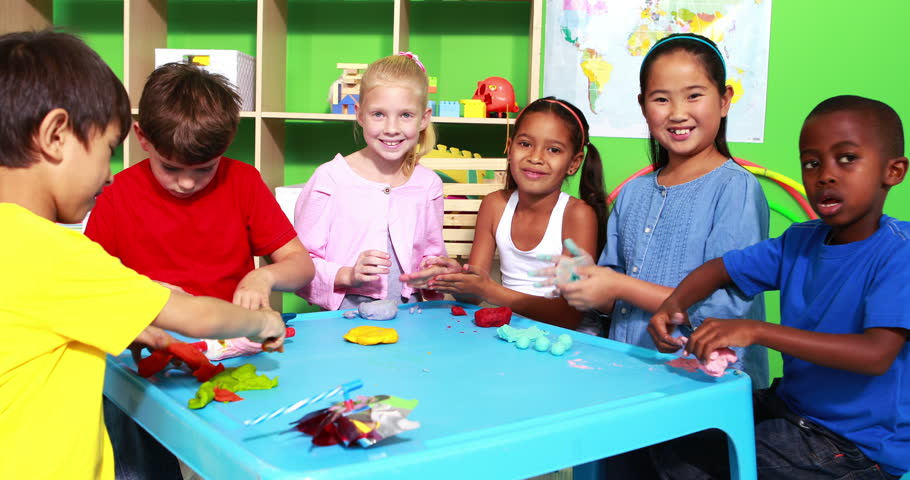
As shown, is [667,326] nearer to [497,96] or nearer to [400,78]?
[400,78]

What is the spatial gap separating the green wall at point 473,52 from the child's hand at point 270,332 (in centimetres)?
181

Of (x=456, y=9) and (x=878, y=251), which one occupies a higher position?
(x=456, y=9)

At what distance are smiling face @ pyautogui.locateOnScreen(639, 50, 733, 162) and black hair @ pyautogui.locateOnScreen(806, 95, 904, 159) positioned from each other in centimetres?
30

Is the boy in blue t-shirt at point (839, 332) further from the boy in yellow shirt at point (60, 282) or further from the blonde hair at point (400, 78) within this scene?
the blonde hair at point (400, 78)

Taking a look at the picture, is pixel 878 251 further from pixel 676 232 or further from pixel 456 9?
pixel 456 9

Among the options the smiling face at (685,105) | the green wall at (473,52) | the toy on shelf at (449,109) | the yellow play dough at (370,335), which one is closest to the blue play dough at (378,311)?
the yellow play dough at (370,335)

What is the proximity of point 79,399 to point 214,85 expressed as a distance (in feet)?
1.92

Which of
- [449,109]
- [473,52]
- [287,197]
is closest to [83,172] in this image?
[287,197]

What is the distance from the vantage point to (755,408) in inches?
40.1

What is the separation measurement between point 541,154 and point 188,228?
2.45 feet

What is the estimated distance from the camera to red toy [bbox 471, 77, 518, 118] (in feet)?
7.47

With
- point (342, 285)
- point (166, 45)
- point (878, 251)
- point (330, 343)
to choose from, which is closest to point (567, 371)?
point (330, 343)

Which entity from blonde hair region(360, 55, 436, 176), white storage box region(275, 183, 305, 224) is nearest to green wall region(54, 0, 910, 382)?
white storage box region(275, 183, 305, 224)

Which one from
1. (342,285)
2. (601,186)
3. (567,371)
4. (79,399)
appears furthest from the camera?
(601,186)
